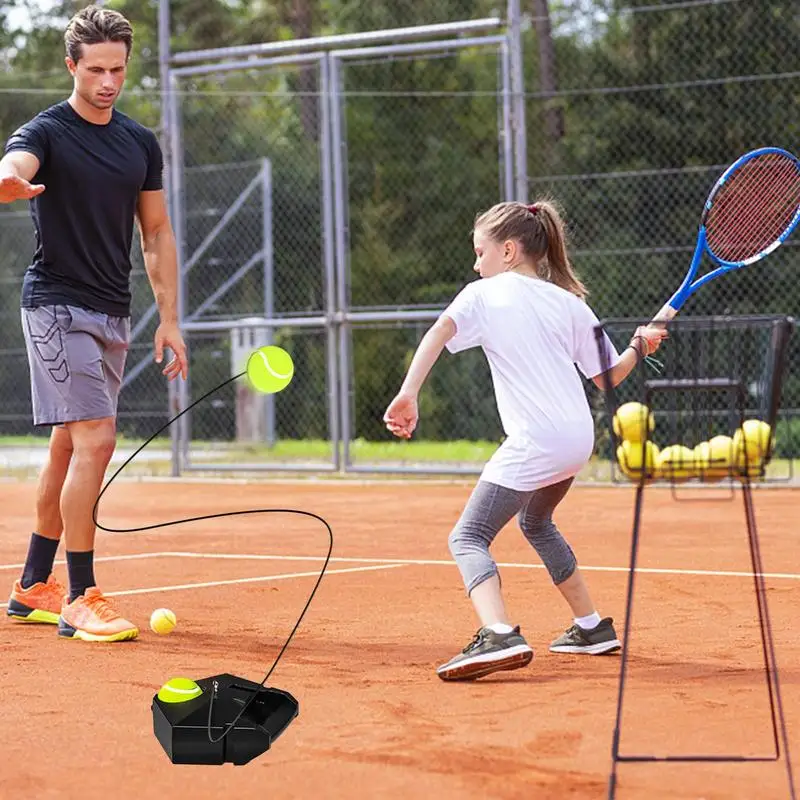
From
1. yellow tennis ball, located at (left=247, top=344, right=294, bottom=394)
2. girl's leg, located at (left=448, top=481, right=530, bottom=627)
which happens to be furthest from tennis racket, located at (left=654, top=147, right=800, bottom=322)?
yellow tennis ball, located at (left=247, top=344, right=294, bottom=394)

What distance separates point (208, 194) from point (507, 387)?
1090cm

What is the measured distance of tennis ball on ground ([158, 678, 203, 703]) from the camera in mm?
3658

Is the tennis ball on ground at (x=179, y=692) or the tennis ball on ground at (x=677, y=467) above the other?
the tennis ball on ground at (x=677, y=467)

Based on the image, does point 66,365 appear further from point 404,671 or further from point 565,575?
point 565,575

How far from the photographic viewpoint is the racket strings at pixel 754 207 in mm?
5094

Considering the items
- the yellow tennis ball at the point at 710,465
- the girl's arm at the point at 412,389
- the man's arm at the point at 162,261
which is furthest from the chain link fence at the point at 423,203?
the yellow tennis ball at the point at 710,465

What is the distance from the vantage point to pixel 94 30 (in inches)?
205

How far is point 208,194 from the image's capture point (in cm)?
1495

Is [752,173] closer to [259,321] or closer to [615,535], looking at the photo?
[615,535]

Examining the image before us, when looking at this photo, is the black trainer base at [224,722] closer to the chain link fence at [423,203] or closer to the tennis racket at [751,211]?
the tennis racket at [751,211]

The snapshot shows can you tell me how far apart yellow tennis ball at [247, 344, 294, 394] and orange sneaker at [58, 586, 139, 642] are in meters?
0.92

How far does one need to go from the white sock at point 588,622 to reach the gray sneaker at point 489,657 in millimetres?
515

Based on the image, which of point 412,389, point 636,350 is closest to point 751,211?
point 636,350

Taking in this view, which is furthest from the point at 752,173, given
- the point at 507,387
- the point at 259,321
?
the point at 259,321
